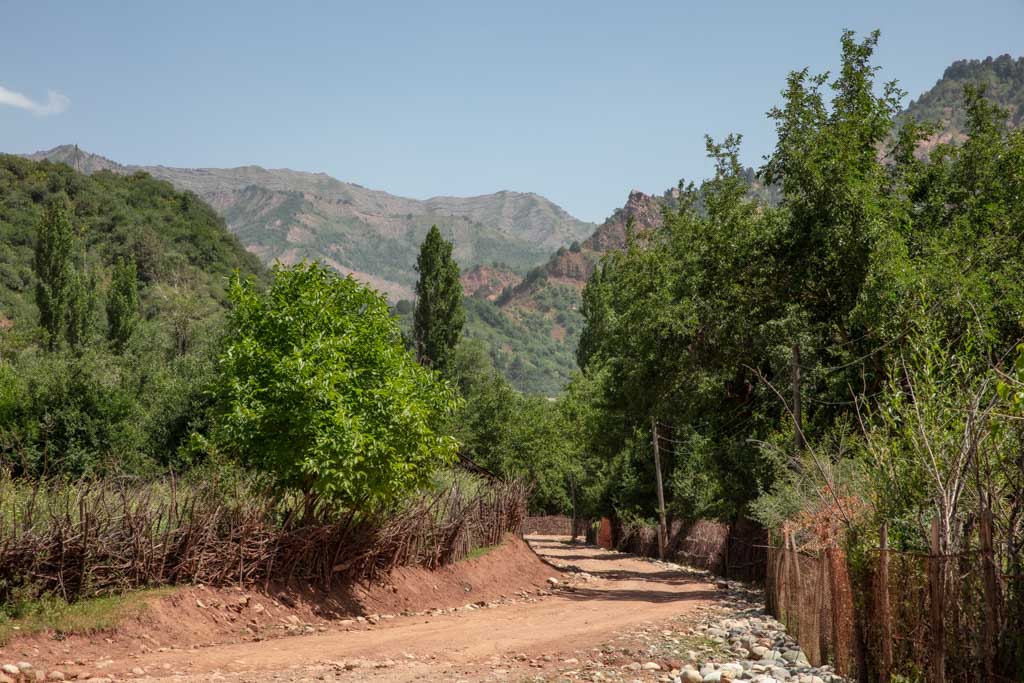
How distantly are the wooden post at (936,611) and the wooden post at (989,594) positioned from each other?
1.93 ft

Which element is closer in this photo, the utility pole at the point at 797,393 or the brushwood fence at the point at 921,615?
the brushwood fence at the point at 921,615

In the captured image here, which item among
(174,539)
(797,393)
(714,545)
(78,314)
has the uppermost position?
(78,314)

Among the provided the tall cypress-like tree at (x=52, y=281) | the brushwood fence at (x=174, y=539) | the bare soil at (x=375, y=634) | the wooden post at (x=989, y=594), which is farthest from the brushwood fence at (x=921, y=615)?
the tall cypress-like tree at (x=52, y=281)

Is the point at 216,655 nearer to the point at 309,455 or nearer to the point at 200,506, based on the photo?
the point at 200,506

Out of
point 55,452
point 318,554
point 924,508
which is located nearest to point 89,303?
point 55,452

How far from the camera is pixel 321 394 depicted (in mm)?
15633

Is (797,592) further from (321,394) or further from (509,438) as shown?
(509,438)

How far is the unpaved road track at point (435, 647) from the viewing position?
11.0 metres

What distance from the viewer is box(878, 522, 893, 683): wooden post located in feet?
27.5

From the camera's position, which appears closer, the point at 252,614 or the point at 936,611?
the point at 936,611

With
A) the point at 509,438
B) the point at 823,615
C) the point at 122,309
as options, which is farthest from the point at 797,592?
the point at 122,309

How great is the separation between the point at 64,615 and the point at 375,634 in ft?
15.9

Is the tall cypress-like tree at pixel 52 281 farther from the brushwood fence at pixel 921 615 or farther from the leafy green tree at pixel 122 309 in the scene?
the brushwood fence at pixel 921 615

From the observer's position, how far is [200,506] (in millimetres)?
14453
